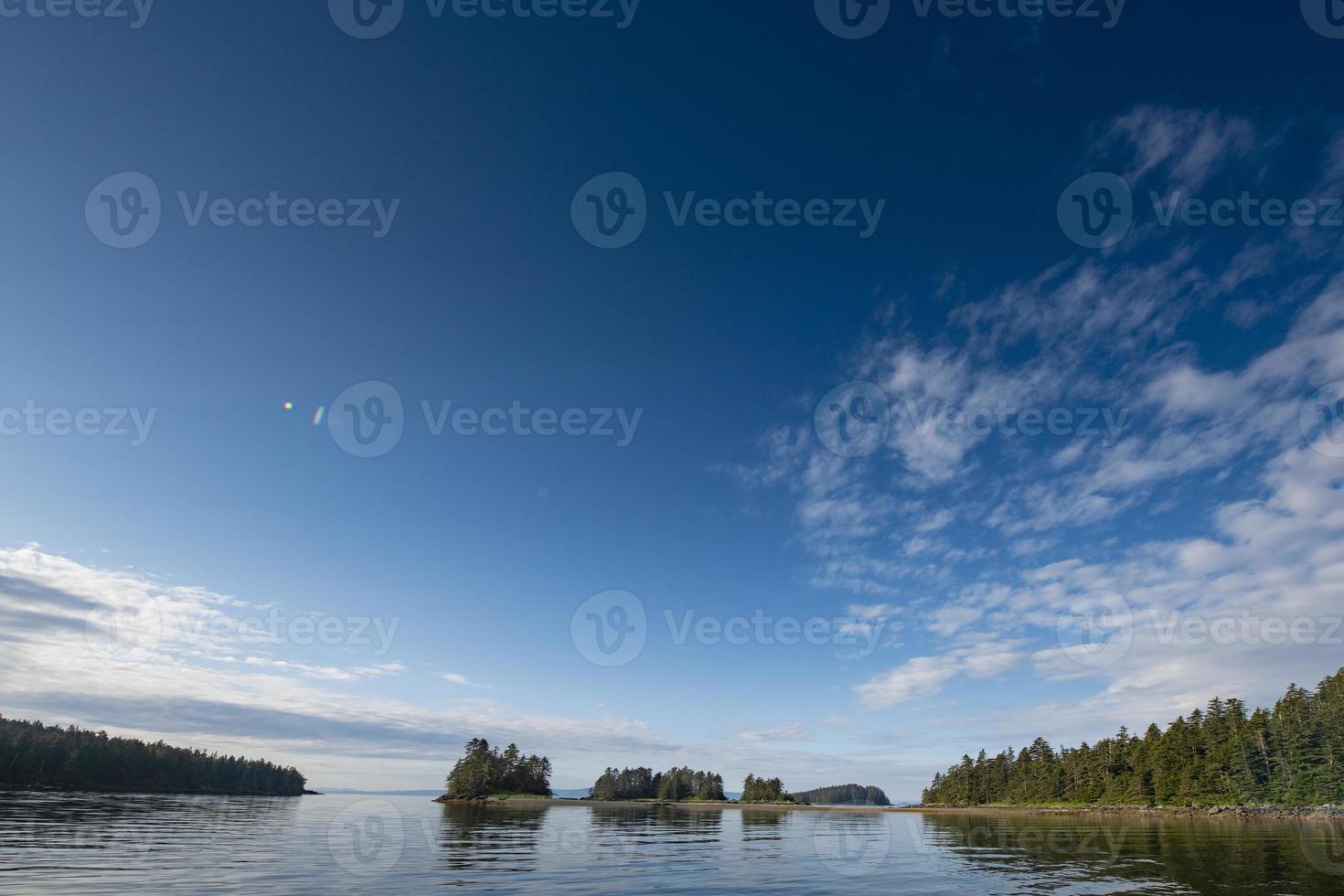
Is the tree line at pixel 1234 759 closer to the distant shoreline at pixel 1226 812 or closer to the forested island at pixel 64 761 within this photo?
the distant shoreline at pixel 1226 812

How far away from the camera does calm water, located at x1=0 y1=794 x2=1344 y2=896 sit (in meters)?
33.6

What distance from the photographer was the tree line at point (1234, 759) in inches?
4464

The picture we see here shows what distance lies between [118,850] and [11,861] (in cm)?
858

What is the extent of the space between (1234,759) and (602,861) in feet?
512

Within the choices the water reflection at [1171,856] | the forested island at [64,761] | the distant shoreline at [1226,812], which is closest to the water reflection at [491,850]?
the water reflection at [1171,856]

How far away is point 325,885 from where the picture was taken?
32.0 m

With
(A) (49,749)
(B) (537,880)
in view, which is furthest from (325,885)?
(A) (49,749)

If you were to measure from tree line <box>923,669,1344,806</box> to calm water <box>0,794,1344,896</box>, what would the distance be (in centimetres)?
5860

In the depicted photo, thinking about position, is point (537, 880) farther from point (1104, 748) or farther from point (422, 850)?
point (1104, 748)

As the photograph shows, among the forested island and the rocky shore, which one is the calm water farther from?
the forested island

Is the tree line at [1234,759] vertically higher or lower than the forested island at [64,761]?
higher

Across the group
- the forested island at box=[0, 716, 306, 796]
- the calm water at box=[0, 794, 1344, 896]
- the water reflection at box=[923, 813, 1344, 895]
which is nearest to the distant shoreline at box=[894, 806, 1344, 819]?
the water reflection at box=[923, 813, 1344, 895]

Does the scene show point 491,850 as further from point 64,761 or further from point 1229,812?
point 64,761

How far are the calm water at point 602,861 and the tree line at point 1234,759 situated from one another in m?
58.6
